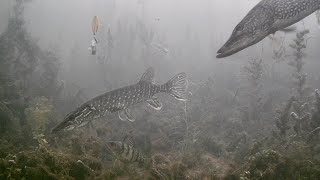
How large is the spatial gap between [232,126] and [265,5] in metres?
7.65

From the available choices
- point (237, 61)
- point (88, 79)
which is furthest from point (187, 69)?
point (88, 79)

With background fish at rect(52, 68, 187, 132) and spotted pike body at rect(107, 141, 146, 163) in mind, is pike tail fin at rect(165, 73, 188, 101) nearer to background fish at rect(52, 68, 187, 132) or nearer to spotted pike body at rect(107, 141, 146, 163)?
background fish at rect(52, 68, 187, 132)

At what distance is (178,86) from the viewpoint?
27.5 feet

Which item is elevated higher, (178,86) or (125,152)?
(178,86)

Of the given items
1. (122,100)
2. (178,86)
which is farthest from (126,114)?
(178,86)

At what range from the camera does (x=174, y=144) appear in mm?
9828

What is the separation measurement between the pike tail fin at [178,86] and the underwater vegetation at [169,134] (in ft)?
0.09

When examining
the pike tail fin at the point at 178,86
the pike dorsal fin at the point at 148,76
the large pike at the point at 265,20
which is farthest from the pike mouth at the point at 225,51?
the pike tail fin at the point at 178,86

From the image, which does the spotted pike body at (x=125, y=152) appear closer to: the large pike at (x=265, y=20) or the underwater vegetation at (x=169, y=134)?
the underwater vegetation at (x=169, y=134)

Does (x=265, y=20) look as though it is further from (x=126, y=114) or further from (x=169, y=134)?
(x=169, y=134)

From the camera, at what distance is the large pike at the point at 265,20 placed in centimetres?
396

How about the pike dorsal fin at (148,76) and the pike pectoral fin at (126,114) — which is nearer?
the pike pectoral fin at (126,114)

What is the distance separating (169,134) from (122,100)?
3.50 meters

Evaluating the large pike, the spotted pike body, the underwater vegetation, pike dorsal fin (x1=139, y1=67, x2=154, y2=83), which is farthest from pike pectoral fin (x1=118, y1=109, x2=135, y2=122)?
the large pike
